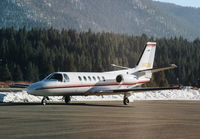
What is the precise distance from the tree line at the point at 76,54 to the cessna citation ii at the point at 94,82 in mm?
83408

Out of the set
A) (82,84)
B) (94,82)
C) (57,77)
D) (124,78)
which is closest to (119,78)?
(124,78)

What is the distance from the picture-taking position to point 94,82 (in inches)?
1233

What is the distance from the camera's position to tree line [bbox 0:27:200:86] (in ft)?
420

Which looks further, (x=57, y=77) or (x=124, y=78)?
(x=124, y=78)

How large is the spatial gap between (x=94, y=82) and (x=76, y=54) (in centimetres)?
12429

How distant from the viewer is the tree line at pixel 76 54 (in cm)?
12800

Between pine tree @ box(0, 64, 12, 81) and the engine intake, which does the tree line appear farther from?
the engine intake

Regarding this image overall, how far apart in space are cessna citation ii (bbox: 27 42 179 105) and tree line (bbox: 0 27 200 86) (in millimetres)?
83408

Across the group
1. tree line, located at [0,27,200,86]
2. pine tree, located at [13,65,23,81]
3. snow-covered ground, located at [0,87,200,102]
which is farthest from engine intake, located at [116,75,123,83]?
pine tree, located at [13,65,23,81]

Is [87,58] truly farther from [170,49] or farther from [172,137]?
[172,137]

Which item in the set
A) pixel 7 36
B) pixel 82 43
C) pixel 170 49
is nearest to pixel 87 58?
pixel 82 43

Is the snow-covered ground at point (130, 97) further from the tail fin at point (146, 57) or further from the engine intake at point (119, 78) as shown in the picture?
the engine intake at point (119, 78)

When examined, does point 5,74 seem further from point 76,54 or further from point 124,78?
point 124,78

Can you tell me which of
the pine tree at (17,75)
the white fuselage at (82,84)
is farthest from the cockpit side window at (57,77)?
the pine tree at (17,75)
